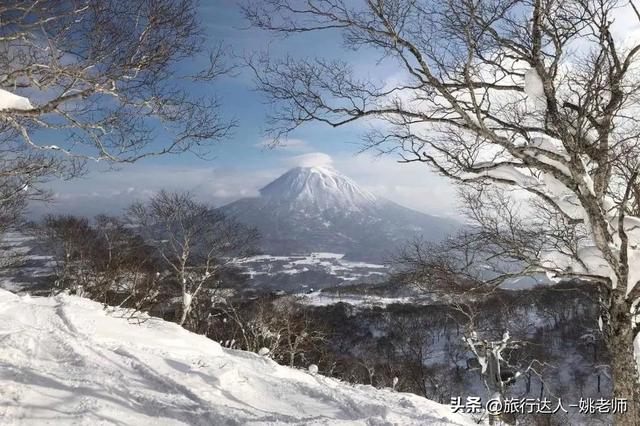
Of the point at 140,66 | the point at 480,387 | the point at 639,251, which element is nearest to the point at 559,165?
the point at 639,251

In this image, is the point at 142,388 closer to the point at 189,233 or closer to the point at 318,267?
the point at 189,233

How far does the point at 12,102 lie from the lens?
12.5 ft

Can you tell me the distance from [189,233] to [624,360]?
1533 centimetres

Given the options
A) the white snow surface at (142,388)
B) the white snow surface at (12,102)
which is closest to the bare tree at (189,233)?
the white snow surface at (142,388)

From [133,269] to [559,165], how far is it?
1827 cm

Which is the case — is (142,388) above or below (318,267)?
below

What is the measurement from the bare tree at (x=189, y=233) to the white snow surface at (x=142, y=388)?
29.0 ft

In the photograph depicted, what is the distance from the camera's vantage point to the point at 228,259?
703 inches

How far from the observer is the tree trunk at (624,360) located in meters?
5.02

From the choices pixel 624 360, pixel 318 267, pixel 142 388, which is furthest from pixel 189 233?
pixel 318 267

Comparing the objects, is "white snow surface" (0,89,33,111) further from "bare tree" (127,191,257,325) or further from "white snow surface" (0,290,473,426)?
"bare tree" (127,191,257,325)

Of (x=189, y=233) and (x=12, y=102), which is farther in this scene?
(x=189, y=233)

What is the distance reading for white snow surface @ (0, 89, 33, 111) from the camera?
3725 mm

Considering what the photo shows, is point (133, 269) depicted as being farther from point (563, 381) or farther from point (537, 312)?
point (537, 312)
